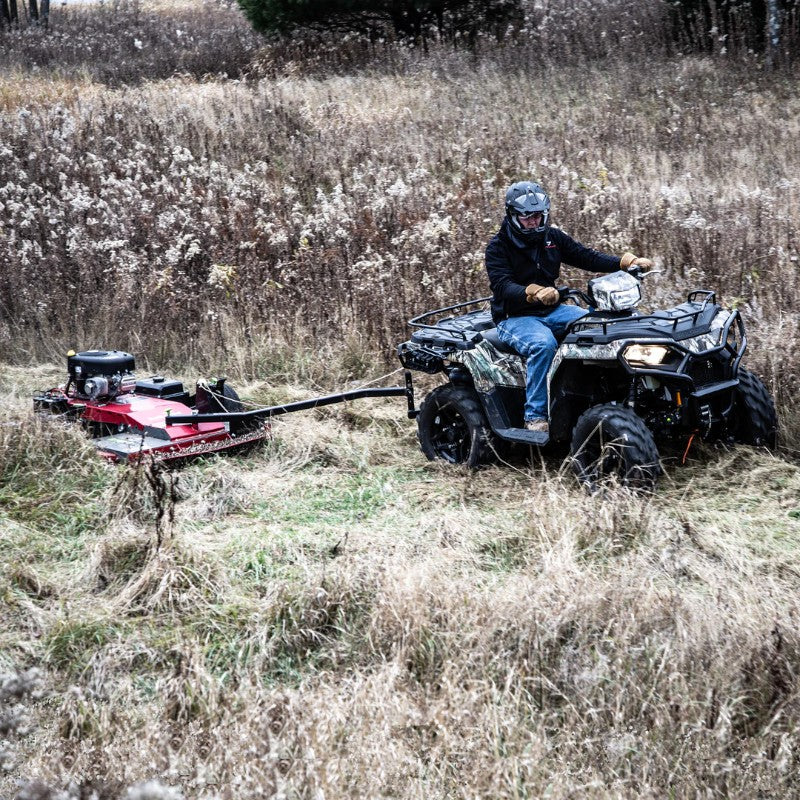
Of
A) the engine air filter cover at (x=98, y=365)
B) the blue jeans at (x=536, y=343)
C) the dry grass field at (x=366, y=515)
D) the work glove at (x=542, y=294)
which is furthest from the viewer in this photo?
the engine air filter cover at (x=98, y=365)

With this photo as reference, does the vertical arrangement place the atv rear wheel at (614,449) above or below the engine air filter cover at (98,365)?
below

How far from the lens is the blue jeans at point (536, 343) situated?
6.29m

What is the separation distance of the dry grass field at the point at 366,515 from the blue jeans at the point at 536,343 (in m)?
0.51

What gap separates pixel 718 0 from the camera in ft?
58.9

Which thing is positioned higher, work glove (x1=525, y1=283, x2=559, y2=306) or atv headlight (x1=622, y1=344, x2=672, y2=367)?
work glove (x1=525, y1=283, x2=559, y2=306)

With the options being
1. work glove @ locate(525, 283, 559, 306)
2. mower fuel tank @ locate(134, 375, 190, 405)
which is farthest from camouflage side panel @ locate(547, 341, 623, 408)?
mower fuel tank @ locate(134, 375, 190, 405)

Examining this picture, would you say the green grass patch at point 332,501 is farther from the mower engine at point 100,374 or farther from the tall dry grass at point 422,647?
the mower engine at point 100,374

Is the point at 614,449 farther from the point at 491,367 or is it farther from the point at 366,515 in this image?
the point at 366,515

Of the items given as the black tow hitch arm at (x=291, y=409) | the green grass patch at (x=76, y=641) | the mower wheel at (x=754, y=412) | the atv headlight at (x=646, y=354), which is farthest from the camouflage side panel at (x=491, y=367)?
the green grass patch at (x=76, y=641)

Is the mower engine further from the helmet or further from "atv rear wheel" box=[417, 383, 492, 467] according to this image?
the helmet

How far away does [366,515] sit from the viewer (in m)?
6.09

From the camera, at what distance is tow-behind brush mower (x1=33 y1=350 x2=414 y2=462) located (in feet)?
23.3

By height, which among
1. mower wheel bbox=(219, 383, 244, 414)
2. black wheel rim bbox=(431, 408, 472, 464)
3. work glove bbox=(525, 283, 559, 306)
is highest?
work glove bbox=(525, 283, 559, 306)

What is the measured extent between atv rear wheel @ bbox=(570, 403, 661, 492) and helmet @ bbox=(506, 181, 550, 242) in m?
1.27
